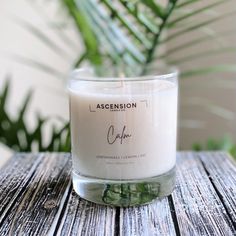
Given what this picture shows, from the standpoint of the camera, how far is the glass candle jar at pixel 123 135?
370mm

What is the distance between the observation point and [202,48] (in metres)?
1.02

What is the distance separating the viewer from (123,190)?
1.26 ft

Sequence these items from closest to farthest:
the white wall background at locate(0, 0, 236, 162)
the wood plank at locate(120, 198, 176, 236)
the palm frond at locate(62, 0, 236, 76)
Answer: the wood plank at locate(120, 198, 176, 236) → the palm frond at locate(62, 0, 236, 76) → the white wall background at locate(0, 0, 236, 162)

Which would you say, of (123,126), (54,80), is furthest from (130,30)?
(54,80)

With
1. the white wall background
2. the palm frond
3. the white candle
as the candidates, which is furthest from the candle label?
the white wall background

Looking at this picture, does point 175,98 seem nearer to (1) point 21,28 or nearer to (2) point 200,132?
(1) point 21,28

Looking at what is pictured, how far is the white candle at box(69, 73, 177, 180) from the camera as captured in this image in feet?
1.21

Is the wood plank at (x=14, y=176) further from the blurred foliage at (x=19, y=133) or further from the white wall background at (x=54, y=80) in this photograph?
the white wall background at (x=54, y=80)

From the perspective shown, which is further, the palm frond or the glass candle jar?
the palm frond

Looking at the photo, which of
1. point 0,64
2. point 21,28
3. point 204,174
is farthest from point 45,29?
point 204,174

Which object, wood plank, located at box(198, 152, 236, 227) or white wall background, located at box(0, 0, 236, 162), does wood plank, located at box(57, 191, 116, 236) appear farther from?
white wall background, located at box(0, 0, 236, 162)

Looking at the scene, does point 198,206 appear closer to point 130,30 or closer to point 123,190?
point 123,190

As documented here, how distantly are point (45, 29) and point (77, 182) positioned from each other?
0.75 m

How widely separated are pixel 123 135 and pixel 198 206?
0.10 metres
